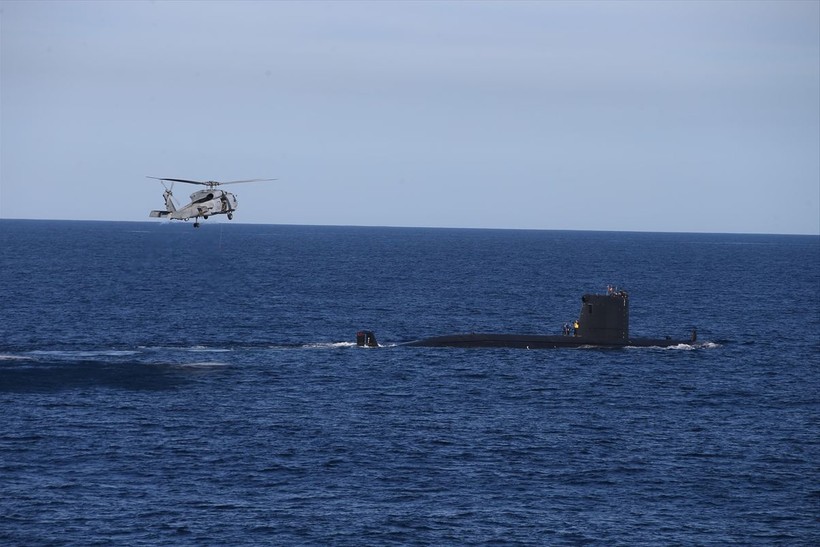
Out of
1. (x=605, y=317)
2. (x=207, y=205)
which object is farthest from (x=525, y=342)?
(x=207, y=205)

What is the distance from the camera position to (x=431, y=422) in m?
70.1

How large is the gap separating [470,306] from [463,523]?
330 feet

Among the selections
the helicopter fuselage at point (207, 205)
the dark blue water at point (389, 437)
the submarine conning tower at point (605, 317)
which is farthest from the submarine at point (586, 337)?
the helicopter fuselage at point (207, 205)

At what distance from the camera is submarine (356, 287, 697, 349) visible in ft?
318

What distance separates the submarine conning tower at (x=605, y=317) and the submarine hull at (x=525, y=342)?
0.48 meters

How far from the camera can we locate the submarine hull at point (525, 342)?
327 feet

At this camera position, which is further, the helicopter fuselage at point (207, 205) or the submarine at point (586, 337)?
the submarine at point (586, 337)

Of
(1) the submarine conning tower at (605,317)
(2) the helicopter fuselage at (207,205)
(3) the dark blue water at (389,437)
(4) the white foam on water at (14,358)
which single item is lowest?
(3) the dark blue water at (389,437)

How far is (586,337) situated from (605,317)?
264 cm

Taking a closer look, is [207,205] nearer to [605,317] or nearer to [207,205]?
[207,205]

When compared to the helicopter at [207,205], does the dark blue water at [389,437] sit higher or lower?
lower

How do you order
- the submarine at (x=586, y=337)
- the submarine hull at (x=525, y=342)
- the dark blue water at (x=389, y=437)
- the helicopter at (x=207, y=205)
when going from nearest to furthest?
1. the dark blue water at (x=389, y=437)
2. the helicopter at (x=207, y=205)
3. the submarine at (x=586, y=337)
4. the submarine hull at (x=525, y=342)

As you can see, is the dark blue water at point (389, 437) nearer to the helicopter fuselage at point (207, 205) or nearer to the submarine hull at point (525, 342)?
the submarine hull at point (525, 342)

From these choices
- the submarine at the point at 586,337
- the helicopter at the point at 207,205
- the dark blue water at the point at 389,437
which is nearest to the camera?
the dark blue water at the point at 389,437
